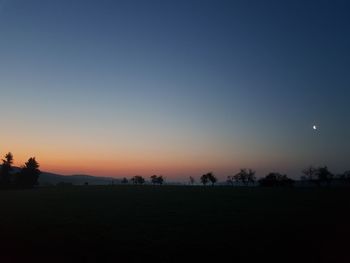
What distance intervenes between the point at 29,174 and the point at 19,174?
3.28 meters

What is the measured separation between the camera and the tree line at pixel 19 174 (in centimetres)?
13025

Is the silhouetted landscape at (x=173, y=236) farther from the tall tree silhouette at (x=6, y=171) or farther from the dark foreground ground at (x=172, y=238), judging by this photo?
the tall tree silhouette at (x=6, y=171)

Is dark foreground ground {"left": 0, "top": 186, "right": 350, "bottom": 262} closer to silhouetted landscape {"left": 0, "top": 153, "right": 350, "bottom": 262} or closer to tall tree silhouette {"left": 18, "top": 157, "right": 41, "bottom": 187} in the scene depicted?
silhouetted landscape {"left": 0, "top": 153, "right": 350, "bottom": 262}

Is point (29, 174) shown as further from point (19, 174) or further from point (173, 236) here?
point (173, 236)

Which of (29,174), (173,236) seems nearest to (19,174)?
(29,174)

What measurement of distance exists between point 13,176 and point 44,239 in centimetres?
11925

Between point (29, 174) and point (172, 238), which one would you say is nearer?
point (172, 238)

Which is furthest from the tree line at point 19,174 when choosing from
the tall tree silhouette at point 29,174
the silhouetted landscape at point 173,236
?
the silhouetted landscape at point 173,236

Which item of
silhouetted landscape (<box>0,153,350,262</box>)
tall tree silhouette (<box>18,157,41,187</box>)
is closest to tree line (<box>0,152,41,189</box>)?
tall tree silhouette (<box>18,157,41,187</box>)

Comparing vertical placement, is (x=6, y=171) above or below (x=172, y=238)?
above

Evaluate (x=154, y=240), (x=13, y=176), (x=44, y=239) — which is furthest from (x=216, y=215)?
(x=13, y=176)

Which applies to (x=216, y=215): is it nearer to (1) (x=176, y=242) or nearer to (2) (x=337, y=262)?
(1) (x=176, y=242)

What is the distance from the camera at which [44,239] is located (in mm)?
31031

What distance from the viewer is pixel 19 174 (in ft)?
440
